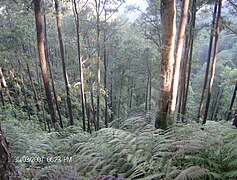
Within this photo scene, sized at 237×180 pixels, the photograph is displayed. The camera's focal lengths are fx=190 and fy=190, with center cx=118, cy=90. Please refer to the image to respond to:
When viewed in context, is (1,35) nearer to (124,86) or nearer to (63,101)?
(63,101)

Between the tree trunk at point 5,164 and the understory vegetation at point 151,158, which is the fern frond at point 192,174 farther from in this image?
the tree trunk at point 5,164

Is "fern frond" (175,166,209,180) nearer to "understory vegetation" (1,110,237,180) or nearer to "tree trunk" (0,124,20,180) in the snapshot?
"understory vegetation" (1,110,237,180)

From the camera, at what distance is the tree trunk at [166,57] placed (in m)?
3.75

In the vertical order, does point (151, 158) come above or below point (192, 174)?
below

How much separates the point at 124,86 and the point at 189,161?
24.2 metres

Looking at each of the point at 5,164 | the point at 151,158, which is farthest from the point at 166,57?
the point at 5,164

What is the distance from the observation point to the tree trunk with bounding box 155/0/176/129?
148 inches

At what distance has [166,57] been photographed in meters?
3.92

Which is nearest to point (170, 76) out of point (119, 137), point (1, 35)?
point (119, 137)

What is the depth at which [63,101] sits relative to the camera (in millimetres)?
20641
